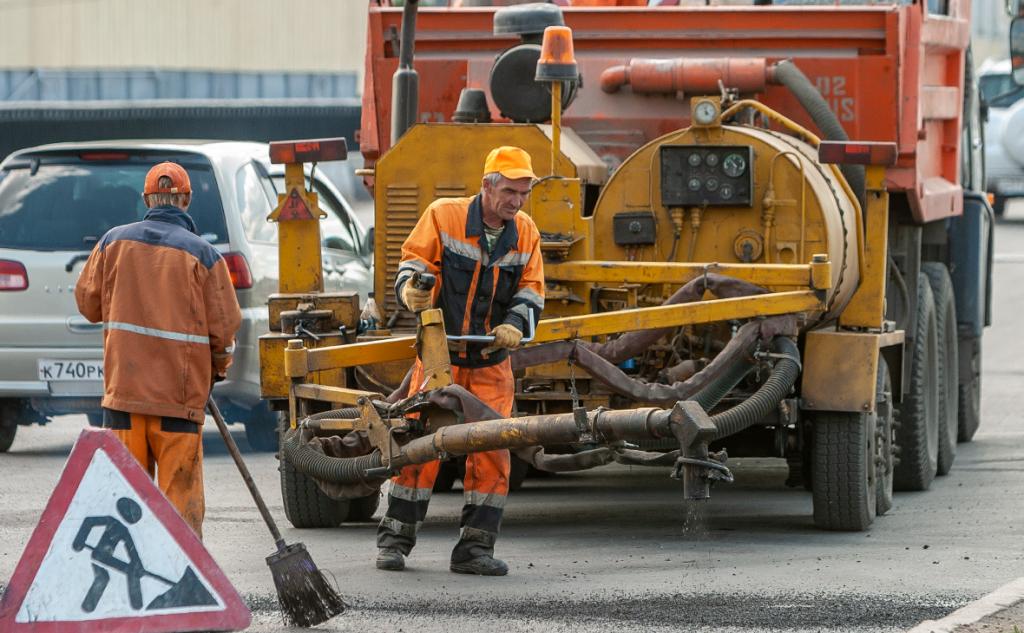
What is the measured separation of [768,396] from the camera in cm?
779

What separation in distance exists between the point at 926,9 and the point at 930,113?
0.57 m

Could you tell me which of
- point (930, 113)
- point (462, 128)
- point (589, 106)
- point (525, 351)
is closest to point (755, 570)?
point (525, 351)

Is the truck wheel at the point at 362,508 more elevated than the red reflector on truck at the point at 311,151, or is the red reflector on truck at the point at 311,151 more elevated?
the red reflector on truck at the point at 311,151

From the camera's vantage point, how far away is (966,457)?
38.4 feet

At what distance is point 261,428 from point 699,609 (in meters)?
5.45

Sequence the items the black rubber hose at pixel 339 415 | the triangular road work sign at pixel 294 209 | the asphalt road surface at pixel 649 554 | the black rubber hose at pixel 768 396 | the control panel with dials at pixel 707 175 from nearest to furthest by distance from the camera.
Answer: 1. the asphalt road surface at pixel 649 554
2. the black rubber hose at pixel 768 396
3. the black rubber hose at pixel 339 415
4. the control panel with dials at pixel 707 175
5. the triangular road work sign at pixel 294 209

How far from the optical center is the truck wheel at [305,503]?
852 cm

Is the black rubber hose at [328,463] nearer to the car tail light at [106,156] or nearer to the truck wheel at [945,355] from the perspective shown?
the car tail light at [106,156]

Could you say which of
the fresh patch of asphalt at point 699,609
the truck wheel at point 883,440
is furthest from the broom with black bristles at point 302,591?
the truck wheel at point 883,440

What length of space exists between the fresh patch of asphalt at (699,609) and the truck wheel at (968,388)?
526 centimetres

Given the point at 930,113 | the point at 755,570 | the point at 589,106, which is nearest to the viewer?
the point at 755,570

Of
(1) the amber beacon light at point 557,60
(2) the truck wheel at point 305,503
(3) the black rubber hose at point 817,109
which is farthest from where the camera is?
(3) the black rubber hose at point 817,109

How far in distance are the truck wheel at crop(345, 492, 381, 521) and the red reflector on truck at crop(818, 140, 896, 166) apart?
2451mm

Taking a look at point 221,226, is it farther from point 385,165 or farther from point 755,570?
point 755,570
